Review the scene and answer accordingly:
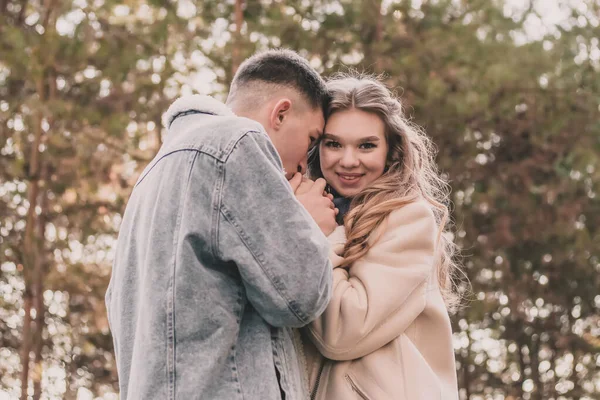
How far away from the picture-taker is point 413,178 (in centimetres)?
348

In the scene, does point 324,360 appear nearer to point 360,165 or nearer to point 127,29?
point 360,165

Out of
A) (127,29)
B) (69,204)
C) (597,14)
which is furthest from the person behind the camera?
(597,14)

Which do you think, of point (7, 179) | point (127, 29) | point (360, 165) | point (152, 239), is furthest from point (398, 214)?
point (7, 179)

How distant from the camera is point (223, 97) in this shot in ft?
33.1

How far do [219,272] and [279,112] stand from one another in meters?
0.71

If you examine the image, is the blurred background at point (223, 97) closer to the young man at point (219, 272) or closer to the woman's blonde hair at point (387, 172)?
the woman's blonde hair at point (387, 172)

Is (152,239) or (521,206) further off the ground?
(152,239)

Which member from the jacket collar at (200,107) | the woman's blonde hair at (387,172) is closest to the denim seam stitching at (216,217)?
the jacket collar at (200,107)

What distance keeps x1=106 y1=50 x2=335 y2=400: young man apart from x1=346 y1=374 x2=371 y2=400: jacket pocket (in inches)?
17.2

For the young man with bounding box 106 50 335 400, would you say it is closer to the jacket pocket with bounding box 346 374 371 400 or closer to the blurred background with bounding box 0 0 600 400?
the jacket pocket with bounding box 346 374 371 400

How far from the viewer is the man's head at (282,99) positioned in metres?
2.94

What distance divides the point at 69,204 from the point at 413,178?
26.2 feet

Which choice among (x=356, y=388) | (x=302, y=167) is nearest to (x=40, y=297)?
(x=302, y=167)

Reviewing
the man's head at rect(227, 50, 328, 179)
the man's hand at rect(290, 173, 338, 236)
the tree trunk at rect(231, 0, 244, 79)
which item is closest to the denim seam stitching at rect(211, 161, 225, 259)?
the man's head at rect(227, 50, 328, 179)
